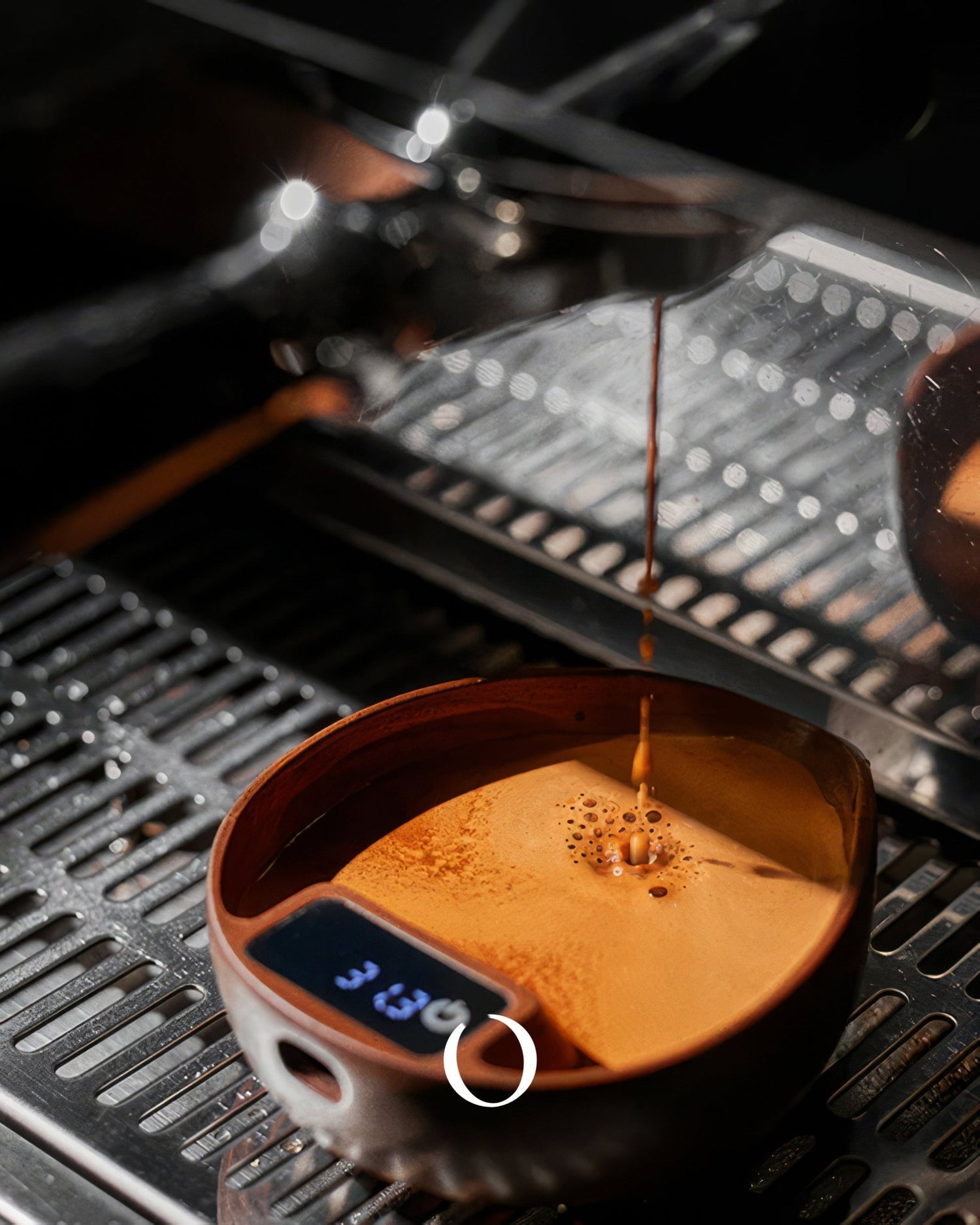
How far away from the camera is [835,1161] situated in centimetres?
59

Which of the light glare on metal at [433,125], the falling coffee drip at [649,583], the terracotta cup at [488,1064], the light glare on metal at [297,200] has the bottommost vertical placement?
the terracotta cup at [488,1064]

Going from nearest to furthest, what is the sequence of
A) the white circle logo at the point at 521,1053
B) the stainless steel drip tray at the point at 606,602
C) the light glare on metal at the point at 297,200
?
the white circle logo at the point at 521,1053, the stainless steel drip tray at the point at 606,602, the light glare on metal at the point at 297,200

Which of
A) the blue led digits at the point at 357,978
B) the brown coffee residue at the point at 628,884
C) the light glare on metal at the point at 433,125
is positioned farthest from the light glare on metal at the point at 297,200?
the blue led digits at the point at 357,978

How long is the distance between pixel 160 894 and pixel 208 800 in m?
0.07

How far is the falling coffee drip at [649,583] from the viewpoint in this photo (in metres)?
0.64

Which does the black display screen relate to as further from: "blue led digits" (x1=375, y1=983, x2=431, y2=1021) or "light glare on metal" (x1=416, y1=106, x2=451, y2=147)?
"light glare on metal" (x1=416, y1=106, x2=451, y2=147)

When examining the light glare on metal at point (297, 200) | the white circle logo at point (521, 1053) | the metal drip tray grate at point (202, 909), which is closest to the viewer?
the white circle logo at point (521, 1053)

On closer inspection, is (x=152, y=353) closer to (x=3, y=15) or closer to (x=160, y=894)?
(x=3, y=15)

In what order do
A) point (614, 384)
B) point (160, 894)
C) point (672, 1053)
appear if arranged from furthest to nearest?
1. point (614, 384)
2. point (160, 894)
3. point (672, 1053)

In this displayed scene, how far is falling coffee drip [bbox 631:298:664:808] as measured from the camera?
639 mm

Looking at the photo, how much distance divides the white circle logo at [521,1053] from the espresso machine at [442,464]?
89 millimetres

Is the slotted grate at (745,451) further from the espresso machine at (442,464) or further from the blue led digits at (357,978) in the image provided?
the blue led digits at (357,978)

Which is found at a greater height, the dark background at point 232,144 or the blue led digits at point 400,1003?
the dark background at point 232,144

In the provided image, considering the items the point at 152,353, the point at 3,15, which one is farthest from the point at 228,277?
the point at 3,15
